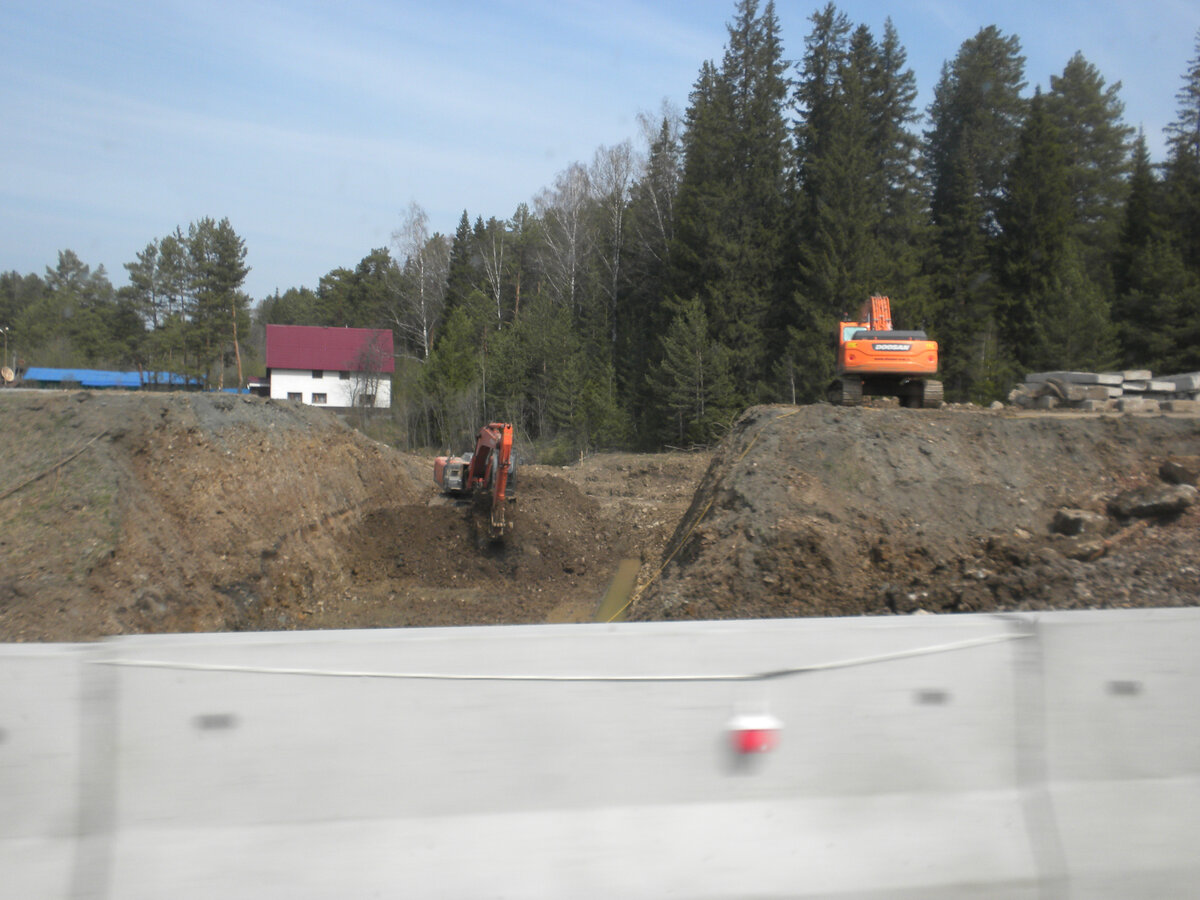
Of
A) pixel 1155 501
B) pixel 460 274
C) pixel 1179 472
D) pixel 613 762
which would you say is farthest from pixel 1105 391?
pixel 460 274

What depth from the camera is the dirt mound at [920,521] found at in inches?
351

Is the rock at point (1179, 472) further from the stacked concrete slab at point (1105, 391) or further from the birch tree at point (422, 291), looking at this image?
the birch tree at point (422, 291)

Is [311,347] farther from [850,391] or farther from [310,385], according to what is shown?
[850,391]

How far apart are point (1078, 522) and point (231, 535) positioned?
40.4ft

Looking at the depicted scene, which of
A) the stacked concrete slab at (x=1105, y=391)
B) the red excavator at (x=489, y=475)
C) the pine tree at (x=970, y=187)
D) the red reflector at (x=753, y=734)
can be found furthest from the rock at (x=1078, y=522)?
the pine tree at (x=970, y=187)

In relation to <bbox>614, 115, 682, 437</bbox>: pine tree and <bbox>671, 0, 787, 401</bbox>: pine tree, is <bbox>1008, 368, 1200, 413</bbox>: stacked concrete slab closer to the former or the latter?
<bbox>671, 0, 787, 401</bbox>: pine tree

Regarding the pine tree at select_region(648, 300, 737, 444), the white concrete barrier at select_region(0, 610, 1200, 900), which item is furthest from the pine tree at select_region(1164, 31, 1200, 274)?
the white concrete barrier at select_region(0, 610, 1200, 900)

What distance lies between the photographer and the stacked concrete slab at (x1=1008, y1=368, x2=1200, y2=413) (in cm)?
1620

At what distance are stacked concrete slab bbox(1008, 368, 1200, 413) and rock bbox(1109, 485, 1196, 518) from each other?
570cm

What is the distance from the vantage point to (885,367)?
52.9 feet

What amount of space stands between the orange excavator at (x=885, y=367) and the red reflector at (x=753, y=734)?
14.1 meters

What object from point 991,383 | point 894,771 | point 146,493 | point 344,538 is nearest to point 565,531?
point 344,538

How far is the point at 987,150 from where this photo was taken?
147 ft

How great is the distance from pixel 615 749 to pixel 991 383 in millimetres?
35462
